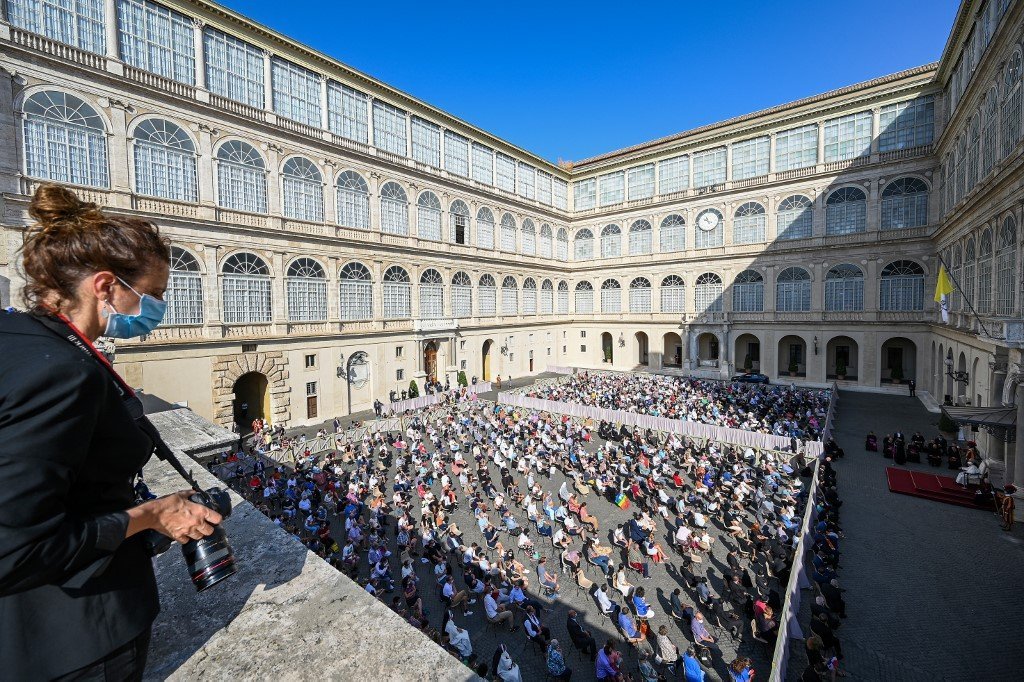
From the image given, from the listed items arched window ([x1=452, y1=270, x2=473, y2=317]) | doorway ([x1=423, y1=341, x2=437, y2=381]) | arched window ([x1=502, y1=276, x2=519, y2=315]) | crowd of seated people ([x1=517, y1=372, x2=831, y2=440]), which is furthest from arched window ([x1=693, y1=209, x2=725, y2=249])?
doorway ([x1=423, y1=341, x2=437, y2=381])

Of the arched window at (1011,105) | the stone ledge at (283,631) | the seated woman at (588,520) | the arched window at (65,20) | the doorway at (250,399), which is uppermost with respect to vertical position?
the arched window at (65,20)

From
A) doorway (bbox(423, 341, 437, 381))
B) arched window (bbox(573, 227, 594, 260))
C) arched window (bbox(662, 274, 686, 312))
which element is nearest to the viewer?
doorway (bbox(423, 341, 437, 381))

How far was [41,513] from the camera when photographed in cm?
145

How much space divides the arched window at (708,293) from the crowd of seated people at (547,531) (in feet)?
80.4

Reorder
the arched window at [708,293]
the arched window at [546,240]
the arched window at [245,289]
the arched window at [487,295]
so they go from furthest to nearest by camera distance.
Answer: the arched window at [546,240] < the arched window at [708,293] < the arched window at [487,295] < the arched window at [245,289]

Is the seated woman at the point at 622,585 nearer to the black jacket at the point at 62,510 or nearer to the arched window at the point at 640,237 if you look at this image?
the black jacket at the point at 62,510

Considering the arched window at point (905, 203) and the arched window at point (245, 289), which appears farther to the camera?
the arched window at point (905, 203)

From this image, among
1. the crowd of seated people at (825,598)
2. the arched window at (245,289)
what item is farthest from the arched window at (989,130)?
the arched window at (245,289)

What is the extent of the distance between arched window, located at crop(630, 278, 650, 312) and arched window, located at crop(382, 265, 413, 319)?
23.9m

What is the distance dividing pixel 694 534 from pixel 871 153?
37.1m

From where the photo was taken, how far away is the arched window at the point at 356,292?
3031 cm

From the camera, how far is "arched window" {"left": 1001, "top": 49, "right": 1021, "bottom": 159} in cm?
1710

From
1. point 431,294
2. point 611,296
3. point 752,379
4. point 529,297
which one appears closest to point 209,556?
point 431,294

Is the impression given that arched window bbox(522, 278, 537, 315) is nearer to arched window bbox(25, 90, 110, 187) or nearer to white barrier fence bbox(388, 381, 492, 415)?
white barrier fence bbox(388, 381, 492, 415)
